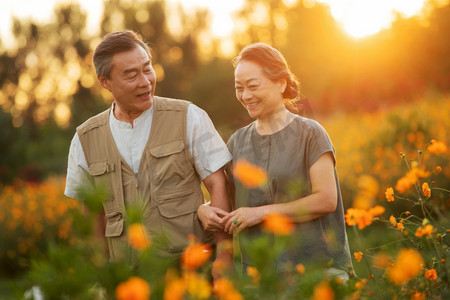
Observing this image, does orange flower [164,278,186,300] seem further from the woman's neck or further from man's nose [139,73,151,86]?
man's nose [139,73,151,86]

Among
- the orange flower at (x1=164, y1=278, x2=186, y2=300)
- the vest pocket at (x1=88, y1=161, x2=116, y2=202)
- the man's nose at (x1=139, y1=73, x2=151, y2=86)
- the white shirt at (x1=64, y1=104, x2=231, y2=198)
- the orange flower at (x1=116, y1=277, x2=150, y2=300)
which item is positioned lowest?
the vest pocket at (x1=88, y1=161, x2=116, y2=202)

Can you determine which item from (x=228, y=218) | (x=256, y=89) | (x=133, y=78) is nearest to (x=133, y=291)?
(x=228, y=218)

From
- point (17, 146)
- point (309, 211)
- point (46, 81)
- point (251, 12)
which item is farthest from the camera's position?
point (46, 81)

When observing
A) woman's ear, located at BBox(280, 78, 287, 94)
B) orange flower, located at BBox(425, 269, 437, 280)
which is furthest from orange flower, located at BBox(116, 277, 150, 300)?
woman's ear, located at BBox(280, 78, 287, 94)

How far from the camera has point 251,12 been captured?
29891mm

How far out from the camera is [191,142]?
2822 mm

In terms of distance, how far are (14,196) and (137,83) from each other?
24.6ft

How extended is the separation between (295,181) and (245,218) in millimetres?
311

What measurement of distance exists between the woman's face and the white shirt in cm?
31

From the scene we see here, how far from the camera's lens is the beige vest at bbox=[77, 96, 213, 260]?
276 centimetres

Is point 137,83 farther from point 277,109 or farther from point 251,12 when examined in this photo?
point 251,12

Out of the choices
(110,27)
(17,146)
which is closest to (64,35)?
(110,27)

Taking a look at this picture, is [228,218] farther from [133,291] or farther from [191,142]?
[133,291]

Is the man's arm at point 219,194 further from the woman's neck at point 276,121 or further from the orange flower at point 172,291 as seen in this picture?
the orange flower at point 172,291
